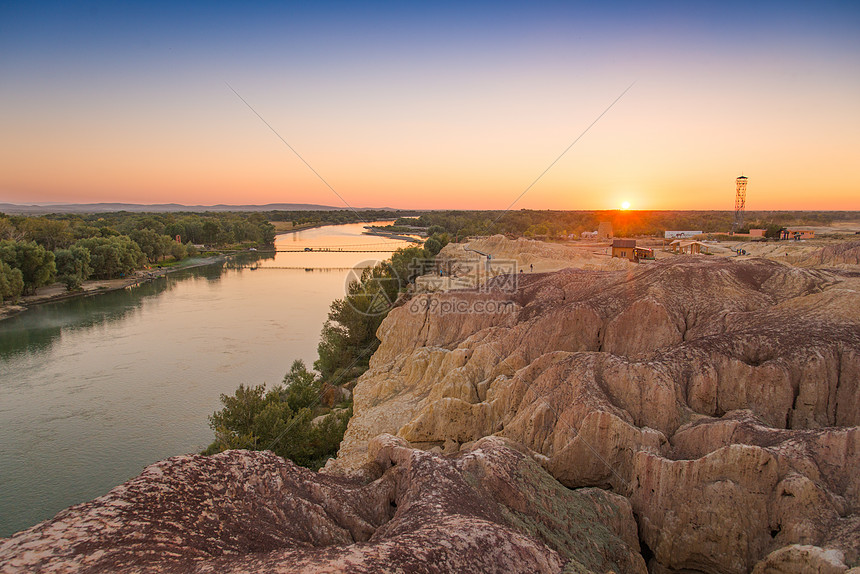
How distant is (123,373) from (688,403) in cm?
3783

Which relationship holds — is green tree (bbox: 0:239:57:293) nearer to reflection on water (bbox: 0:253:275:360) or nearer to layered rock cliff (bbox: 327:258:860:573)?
reflection on water (bbox: 0:253:275:360)

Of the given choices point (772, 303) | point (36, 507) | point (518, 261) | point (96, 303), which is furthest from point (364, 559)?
→ point (96, 303)

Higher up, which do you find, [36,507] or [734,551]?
[734,551]

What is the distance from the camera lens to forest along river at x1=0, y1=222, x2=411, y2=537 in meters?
23.1

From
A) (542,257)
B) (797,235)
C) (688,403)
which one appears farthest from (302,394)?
(797,235)

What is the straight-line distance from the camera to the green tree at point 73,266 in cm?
6425

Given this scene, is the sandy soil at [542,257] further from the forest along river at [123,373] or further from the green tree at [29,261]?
the green tree at [29,261]

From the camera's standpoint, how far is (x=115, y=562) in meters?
4.67

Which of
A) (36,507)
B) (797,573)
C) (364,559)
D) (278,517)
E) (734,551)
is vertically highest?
(364,559)

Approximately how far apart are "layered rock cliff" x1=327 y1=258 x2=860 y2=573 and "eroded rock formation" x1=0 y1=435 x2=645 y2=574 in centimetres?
125

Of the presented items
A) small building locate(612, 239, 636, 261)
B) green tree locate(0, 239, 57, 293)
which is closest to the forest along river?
green tree locate(0, 239, 57, 293)

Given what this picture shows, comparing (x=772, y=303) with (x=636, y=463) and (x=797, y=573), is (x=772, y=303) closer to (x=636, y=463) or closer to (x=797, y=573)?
(x=636, y=463)

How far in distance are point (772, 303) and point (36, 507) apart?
1132 inches

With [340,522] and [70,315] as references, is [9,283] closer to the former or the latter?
[70,315]
